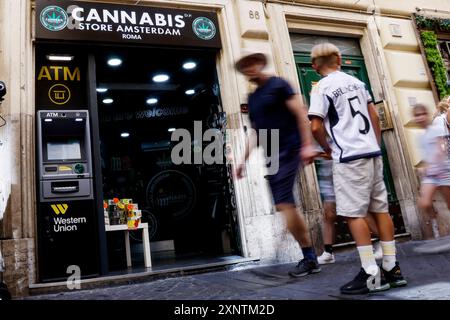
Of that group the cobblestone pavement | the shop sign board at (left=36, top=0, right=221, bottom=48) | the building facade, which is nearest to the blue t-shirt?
the cobblestone pavement

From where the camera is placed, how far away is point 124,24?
510 centimetres

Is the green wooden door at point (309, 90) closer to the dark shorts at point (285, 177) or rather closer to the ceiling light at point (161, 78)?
the ceiling light at point (161, 78)

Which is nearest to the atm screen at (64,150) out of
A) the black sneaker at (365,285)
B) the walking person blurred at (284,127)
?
the walking person blurred at (284,127)

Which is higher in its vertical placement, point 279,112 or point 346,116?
point 279,112

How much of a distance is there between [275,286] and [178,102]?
17.1 feet

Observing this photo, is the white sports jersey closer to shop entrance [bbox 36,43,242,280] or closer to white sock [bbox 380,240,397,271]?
white sock [bbox 380,240,397,271]

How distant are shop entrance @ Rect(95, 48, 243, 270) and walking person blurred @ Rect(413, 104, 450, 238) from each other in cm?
244

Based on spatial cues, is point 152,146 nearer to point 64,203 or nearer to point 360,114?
point 64,203

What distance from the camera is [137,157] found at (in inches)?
334

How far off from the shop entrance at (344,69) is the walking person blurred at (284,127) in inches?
107

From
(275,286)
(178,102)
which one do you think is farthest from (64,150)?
(178,102)
